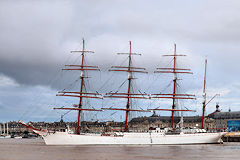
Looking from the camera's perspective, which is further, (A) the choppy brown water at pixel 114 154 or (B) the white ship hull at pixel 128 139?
(B) the white ship hull at pixel 128 139

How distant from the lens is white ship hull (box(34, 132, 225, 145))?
8956 cm

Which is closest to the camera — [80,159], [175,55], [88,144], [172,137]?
[80,159]

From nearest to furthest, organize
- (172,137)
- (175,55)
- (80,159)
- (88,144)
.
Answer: (80,159)
(88,144)
(172,137)
(175,55)

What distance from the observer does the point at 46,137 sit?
299 feet

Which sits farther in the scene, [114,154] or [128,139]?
[128,139]

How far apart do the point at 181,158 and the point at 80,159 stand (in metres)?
13.2

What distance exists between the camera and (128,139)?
92.6 metres

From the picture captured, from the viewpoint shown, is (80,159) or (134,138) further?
(134,138)

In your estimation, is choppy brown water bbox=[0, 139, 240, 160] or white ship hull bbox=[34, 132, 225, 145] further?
white ship hull bbox=[34, 132, 225, 145]

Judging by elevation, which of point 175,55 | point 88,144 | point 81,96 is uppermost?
point 175,55

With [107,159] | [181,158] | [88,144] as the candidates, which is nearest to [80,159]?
[107,159]

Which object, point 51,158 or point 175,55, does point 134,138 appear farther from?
point 51,158

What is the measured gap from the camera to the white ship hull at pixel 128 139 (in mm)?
89562

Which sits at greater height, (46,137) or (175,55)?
(175,55)
